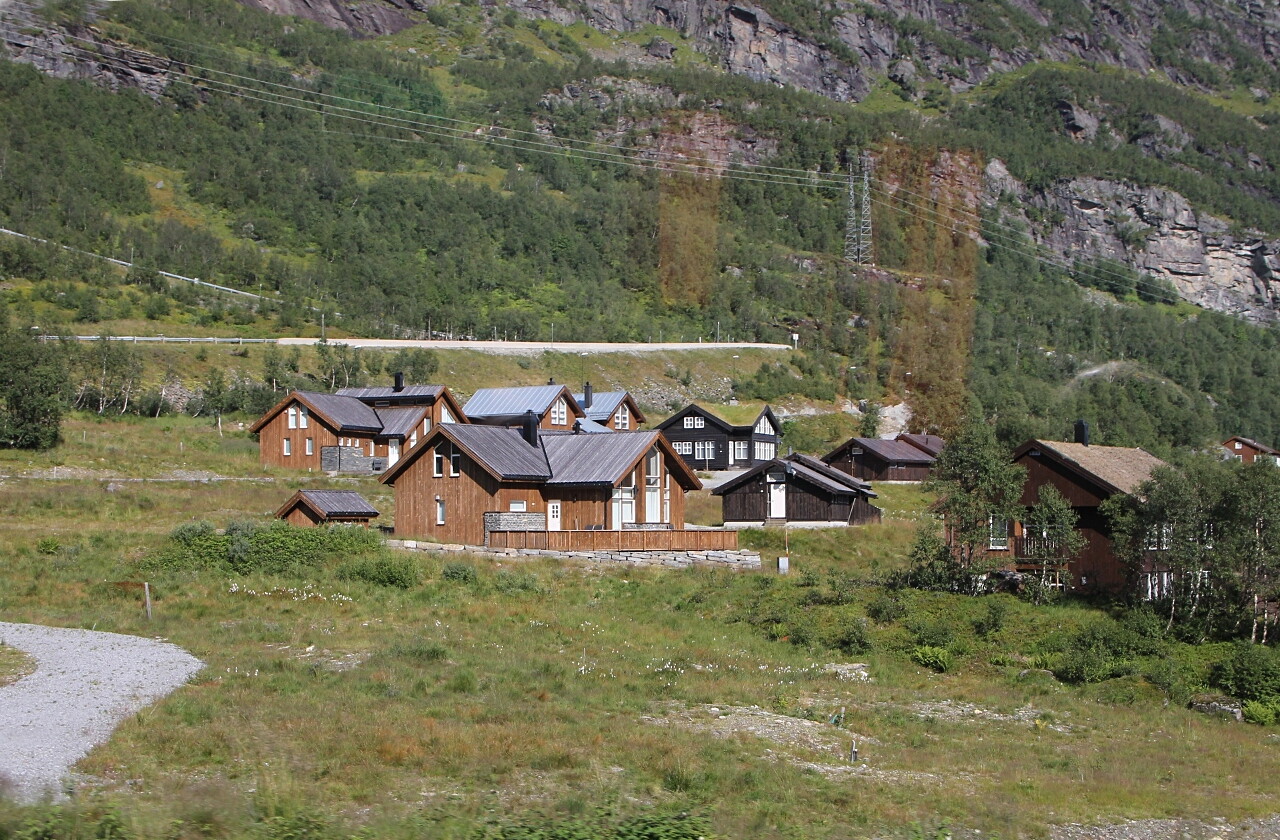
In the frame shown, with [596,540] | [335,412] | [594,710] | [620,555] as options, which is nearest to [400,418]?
[335,412]

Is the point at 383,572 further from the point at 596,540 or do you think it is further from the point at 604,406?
the point at 604,406

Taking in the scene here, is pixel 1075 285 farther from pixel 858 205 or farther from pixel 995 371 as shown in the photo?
pixel 995 371

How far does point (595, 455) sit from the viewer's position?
165ft

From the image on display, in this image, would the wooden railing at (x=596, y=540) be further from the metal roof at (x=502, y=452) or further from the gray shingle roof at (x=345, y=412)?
the gray shingle roof at (x=345, y=412)

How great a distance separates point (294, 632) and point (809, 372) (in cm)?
9327

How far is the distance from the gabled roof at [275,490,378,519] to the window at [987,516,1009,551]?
23.1 m

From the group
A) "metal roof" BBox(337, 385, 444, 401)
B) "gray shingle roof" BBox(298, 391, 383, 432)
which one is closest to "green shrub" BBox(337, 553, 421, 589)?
"gray shingle roof" BBox(298, 391, 383, 432)

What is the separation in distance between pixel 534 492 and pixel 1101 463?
2079 centimetres

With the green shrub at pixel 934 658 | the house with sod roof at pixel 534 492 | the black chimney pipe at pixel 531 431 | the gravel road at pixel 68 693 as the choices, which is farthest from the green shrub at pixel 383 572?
the green shrub at pixel 934 658

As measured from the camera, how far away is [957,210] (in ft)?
629

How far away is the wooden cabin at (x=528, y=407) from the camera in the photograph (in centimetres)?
7312

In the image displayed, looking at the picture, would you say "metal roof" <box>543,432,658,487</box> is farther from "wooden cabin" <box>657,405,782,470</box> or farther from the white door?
"wooden cabin" <box>657,405,782,470</box>

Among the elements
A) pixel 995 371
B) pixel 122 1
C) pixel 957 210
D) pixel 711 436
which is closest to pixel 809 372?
pixel 995 371

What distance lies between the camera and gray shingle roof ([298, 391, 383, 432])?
67.9 meters
